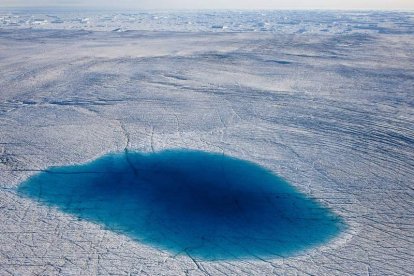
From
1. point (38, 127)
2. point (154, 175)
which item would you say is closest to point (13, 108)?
point (38, 127)

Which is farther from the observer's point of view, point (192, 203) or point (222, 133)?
point (222, 133)

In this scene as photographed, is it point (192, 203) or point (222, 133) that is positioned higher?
point (222, 133)

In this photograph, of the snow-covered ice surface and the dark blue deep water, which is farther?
the dark blue deep water

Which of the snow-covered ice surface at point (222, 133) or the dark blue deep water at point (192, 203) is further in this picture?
the dark blue deep water at point (192, 203)
